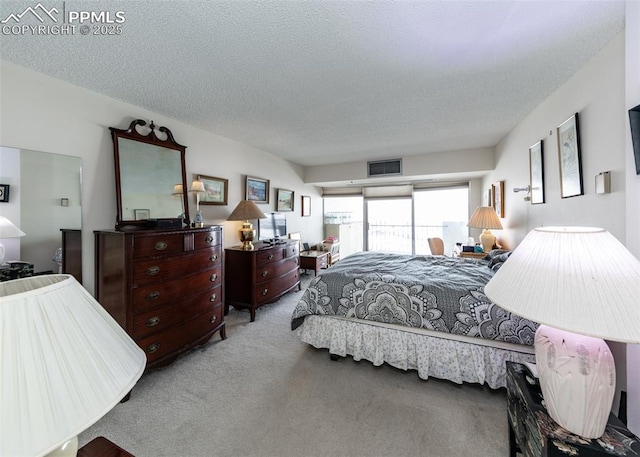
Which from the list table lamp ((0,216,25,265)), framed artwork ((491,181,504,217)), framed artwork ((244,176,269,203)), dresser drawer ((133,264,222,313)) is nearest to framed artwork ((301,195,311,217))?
framed artwork ((244,176,269,203))

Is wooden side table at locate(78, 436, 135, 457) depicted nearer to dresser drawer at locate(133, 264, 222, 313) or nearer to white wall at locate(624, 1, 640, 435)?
dresser drawer at locate(133, 264, 222, 313)

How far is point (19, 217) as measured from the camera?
5.80 feet

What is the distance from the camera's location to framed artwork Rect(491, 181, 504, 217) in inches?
143

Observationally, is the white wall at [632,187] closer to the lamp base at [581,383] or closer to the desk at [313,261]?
the lamp base at [581,383]

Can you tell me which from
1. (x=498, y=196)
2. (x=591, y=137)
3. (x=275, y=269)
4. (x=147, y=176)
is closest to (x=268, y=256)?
(x=275, y=269)

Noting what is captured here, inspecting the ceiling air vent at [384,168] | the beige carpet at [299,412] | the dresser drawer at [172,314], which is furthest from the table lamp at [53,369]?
the ceiling air vent at [384,168]

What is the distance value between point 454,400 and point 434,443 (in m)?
0.45

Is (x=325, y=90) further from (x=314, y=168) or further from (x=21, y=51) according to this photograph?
(x=314, y=168)

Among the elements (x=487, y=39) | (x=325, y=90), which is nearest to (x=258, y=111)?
(x=325, y=90)

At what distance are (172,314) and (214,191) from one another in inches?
66.2

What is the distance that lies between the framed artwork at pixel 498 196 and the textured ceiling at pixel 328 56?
1109 millimetres

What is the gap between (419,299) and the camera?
208 centimetres

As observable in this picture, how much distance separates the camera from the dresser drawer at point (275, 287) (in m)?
3.31

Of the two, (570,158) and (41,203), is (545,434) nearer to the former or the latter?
(570,158)
